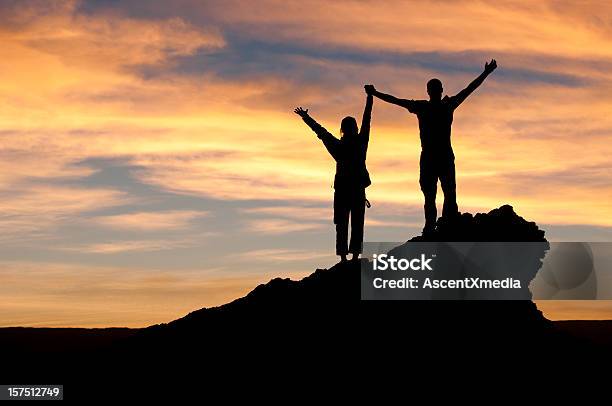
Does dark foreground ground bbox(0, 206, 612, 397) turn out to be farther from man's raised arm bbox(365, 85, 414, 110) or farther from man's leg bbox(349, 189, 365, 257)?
man's raised arm bbox(365, 85, 414, 110)

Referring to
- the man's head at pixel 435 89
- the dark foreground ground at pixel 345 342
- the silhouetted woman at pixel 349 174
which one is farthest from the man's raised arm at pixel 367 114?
the dark foreground ground at pixel 345 342

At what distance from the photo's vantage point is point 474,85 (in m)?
20.6

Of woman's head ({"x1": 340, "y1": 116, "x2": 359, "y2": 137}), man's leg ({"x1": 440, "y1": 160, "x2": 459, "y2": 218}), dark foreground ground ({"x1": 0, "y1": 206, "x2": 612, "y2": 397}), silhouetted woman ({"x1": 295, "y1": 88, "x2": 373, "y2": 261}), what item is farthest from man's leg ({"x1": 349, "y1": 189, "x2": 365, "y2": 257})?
man's leg ({"x1": 440, "y1": 160, "x2": 459, "y2": 218})

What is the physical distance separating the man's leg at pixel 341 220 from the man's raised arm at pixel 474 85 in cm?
305

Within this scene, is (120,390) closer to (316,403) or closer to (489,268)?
(316,403)

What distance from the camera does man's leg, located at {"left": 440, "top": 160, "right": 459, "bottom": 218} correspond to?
67.4 ft

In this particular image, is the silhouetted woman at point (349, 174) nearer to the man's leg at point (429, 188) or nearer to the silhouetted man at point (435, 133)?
the silhouetted man at point (435, 133)

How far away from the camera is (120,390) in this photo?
2038 centimetres

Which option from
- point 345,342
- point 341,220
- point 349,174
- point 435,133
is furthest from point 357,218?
point 345,342

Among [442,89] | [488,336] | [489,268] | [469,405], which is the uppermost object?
[442,89]

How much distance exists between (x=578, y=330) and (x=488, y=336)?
77.5 ft

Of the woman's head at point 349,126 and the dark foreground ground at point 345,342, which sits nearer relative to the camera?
the dark foreground ground at point 345,342

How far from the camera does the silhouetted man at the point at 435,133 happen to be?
20.3 m

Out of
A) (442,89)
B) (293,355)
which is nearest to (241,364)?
(293,355)
